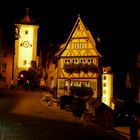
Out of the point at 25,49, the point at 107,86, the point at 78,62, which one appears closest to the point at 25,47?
the point at 25,49

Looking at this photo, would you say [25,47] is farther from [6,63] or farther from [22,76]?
[22,76]

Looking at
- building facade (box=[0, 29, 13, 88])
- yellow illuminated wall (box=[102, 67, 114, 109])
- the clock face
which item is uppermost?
the clock face

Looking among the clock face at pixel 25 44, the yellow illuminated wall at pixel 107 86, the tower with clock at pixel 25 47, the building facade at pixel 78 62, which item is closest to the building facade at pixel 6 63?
the tower with clock at pixel 25 47

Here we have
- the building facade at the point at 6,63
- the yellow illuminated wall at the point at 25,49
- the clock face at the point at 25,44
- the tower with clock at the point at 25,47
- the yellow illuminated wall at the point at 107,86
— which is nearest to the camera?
the yellow illuminated wall at the point at 107,86

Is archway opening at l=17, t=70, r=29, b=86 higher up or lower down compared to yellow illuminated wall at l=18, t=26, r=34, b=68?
lower down

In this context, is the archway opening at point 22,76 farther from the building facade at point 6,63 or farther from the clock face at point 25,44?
the clock face at point 25,44

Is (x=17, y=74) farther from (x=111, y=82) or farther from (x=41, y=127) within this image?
(x=41, y=127)

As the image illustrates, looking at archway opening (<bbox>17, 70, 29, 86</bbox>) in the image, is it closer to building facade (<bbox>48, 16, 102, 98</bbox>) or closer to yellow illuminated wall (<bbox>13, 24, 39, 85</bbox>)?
yellow illuminated wall (<bbox>13, 24, 39, 85</bbox>)

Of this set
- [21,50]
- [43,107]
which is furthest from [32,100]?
[21,50]

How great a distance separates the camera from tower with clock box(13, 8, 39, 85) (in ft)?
167

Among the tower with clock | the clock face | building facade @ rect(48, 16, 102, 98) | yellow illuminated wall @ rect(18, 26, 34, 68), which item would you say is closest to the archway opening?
the tower with clock

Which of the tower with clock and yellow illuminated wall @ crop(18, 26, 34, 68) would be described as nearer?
the tower with clock

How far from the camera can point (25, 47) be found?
2031 inches

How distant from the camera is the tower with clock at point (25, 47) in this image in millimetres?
51000
